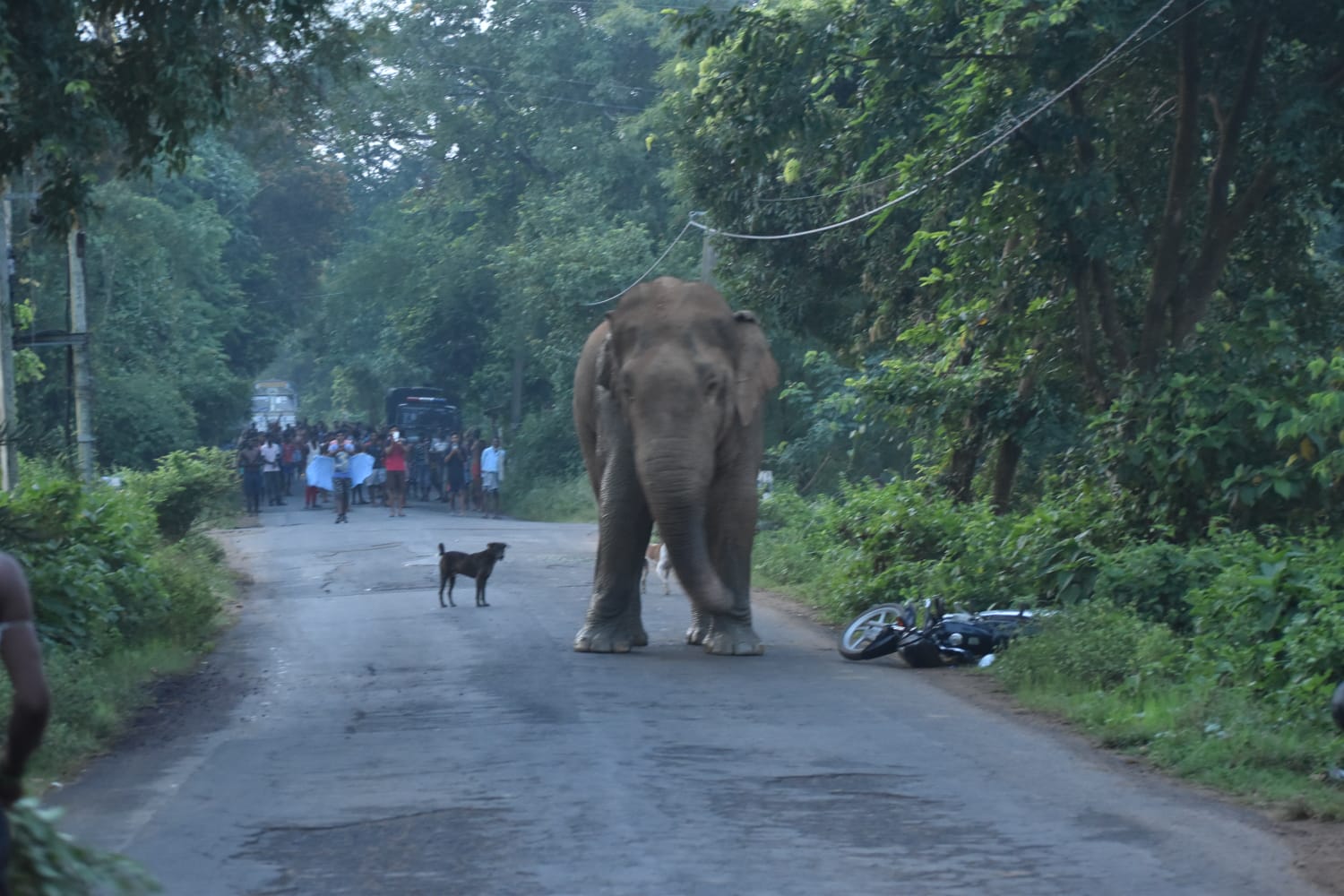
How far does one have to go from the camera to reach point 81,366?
18.9 m

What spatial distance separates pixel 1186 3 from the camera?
1366 centimetres

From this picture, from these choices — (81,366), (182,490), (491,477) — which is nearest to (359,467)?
(491,477)

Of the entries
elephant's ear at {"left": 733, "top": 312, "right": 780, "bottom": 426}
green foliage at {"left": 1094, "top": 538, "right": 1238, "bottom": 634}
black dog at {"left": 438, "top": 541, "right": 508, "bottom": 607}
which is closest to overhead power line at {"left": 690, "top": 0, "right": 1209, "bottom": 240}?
elephant's ear at {"left": 733, "top": 312, "right": 780, "bottom": 426}

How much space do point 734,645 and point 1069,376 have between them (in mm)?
5632

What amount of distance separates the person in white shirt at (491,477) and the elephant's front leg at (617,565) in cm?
2274

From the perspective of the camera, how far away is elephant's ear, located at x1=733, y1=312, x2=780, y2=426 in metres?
12.5

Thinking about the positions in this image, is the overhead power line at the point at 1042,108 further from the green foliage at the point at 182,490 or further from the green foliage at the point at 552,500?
the green foliage at the point at 552,500

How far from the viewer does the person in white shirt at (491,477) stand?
36.2m

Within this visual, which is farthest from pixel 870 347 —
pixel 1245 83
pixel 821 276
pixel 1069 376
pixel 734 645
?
pixel 734 645

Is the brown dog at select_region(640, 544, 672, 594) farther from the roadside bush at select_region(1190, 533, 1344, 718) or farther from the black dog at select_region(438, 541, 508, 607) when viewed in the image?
the roadside bush at select_region(1190, 533, 1344, 718)

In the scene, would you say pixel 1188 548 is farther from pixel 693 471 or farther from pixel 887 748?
pixel 887 748

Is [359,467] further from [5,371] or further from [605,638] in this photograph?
[605,638]

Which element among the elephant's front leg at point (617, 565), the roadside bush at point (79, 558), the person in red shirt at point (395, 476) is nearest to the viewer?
the roadside bush at point (79, 558)

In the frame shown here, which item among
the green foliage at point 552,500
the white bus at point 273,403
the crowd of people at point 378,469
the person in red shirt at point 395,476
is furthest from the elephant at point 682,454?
the white bus at point 273,403
